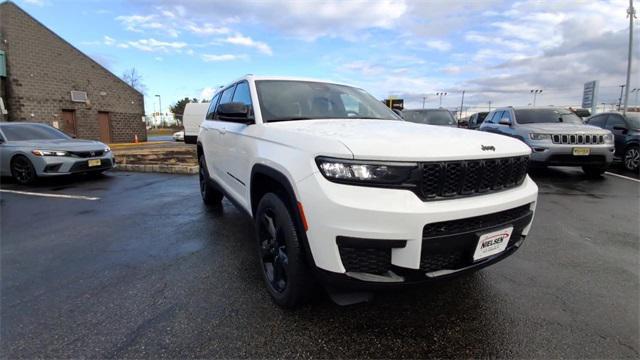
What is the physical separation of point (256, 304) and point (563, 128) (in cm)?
747

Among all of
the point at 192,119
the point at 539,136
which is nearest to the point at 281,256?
the point at 539,136

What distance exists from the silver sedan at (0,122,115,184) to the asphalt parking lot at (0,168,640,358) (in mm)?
3267

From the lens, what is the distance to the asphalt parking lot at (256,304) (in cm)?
206

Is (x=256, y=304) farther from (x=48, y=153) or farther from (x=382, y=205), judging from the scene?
(x=48, y=153)

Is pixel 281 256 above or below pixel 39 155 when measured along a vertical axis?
below

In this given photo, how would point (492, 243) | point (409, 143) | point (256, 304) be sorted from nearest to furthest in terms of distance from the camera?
point (409, 143) → point (492, 243) → point (256, 304)

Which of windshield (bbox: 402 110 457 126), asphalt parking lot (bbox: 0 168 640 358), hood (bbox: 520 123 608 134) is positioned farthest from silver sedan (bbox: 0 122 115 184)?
hood (bbox: 520 123 608 134)

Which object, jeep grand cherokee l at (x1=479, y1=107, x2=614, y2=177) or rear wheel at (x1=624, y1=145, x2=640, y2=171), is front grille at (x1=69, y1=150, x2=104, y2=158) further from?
rear wheel at (x1=624, y1=145, x2=640, y2=171)

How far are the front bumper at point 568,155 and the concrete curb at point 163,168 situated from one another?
7860mm

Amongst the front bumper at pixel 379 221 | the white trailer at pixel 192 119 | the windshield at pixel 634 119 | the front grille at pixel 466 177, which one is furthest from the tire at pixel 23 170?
the white trailer at pixel 192 119

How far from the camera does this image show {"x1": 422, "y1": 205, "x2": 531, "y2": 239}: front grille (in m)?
1.84

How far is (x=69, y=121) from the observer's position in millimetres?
22125

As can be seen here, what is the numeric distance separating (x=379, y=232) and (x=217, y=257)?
6.98ft

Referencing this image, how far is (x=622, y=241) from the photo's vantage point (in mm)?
3811
